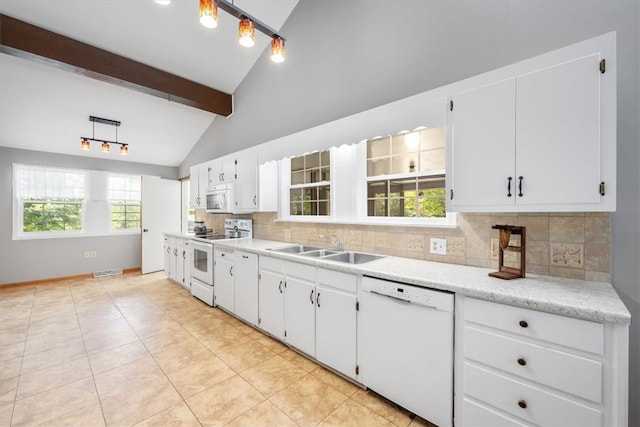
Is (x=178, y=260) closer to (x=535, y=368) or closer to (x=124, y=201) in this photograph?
(x=124, y=201)

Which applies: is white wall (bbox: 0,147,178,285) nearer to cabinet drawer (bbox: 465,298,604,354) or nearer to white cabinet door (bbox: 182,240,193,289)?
A: white cabinet door (bbox: 182,240,193,289)

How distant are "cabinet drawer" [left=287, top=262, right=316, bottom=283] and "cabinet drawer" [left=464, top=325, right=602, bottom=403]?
1229mm

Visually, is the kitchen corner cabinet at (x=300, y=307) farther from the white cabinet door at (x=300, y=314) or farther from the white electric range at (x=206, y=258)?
the white electric range at (x=206, y=258)

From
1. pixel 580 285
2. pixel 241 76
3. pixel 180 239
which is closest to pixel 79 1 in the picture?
pixel 241 76

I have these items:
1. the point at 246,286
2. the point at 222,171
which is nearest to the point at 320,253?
the point at 246,286

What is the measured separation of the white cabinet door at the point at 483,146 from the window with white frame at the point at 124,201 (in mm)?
6853

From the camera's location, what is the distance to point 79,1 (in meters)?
2.93

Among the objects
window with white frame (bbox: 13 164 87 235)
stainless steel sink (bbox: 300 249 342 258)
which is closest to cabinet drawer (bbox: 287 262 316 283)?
stainless steel sink (bbox: 300 249 342 258)

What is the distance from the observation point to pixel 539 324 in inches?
50.8

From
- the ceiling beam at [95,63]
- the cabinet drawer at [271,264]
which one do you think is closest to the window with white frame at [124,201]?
the ceiling beam at [95,63]

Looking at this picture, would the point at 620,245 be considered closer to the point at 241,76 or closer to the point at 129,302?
the point at 241,76

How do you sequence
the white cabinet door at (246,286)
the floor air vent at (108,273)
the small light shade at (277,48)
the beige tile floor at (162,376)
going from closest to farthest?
the beige tile floor at (162,376), the small light shade at (277,48), the white cabinet door at (246,286), the floor air vent at (108,273)

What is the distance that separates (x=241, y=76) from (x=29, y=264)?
5284mm

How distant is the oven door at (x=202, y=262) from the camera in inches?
153
